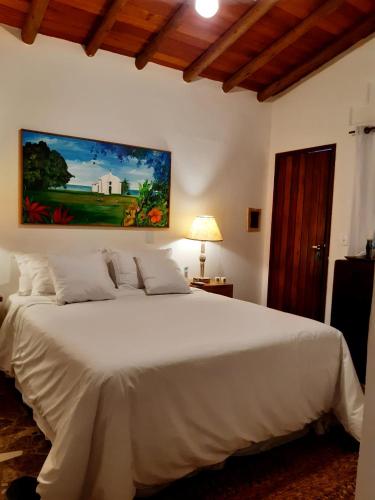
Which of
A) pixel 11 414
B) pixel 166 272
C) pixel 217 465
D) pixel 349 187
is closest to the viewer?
pixel 217 465

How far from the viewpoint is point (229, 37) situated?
338 cm

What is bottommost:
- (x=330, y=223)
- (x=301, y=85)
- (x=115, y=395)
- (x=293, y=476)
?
(x=293, y=476)

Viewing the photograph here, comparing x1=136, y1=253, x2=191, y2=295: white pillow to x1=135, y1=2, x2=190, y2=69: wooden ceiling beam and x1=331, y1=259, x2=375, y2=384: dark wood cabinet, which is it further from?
x1=135, y1=2, x2=190, y2=69: wooden ceiling beam

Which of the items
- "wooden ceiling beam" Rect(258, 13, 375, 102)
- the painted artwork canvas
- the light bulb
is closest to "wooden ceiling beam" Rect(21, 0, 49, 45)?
the painted artwork canvas

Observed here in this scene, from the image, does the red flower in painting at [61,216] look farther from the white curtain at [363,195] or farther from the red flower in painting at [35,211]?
the white curtain at [363,195]

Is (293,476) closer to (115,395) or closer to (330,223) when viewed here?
(115,395)

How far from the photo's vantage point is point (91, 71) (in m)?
3.50

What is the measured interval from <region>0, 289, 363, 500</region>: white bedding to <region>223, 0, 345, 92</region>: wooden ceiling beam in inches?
99.5

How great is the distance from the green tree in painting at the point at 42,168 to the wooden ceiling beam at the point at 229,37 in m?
1.63

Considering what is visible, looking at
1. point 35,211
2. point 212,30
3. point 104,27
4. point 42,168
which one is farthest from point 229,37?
point 35,211

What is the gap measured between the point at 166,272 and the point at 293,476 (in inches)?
72.7

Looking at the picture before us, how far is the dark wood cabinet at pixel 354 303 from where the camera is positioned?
3.28 m

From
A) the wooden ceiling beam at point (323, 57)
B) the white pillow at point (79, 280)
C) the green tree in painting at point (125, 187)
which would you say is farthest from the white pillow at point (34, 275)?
the wooden ceiling beam at point (323, 57)

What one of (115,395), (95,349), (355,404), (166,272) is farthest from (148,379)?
(166,272)
